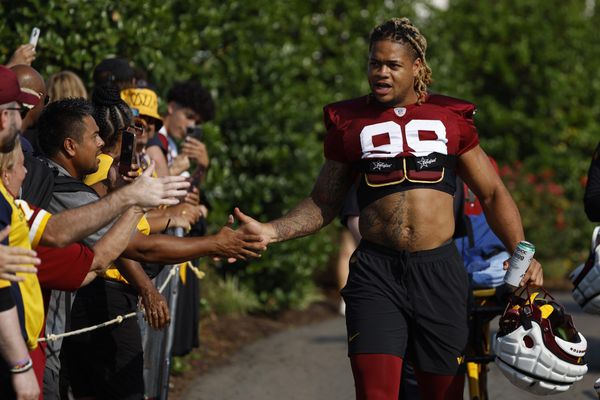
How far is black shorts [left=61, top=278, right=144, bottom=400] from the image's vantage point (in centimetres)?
633

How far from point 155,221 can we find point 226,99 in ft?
17.7

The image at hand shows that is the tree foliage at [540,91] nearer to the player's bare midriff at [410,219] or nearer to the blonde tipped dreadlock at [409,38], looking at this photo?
the blonde tipped dreadlock at [409,38]

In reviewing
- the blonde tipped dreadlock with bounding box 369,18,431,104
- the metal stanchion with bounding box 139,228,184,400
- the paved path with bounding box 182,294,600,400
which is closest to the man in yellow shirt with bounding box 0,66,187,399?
the blonde tipped dreadlock with bounding box 369,18,431,104

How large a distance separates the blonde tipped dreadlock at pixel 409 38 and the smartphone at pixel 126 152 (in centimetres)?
128

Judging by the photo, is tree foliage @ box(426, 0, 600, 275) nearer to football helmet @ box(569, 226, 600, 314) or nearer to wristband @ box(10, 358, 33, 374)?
football helmet @ box(569, 226, 600, 314)

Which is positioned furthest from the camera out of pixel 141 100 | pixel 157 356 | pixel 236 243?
pixel 141 100

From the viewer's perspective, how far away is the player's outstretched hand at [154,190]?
4602 mm

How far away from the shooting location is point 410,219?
581cm

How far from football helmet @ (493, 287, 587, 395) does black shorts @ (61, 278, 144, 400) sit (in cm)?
198

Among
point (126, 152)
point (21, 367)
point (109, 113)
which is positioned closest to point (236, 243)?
point (126, 152)

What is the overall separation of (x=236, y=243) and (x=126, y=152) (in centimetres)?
70

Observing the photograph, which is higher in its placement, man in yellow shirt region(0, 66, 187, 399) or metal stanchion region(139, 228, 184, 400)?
man in yellow shirt region(0, 66, 187, 399)

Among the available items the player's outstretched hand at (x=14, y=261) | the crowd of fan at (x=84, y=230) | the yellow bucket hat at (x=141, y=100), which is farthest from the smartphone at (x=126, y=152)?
the yellow bucket hat at (x=141, y=100)

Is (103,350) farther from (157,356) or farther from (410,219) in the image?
(410,219)
